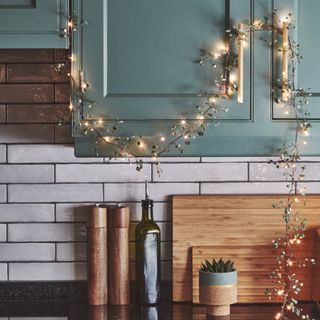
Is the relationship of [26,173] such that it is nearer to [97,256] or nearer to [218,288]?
[97,256]

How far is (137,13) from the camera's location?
207 centimetres

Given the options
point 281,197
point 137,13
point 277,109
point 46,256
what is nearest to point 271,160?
point 281,197

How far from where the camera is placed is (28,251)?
2.52 metres

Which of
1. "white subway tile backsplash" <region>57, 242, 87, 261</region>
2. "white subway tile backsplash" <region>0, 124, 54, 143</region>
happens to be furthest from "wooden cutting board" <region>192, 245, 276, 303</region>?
"white subway tile backsplash" <region>0, 124, 54, 143</region>

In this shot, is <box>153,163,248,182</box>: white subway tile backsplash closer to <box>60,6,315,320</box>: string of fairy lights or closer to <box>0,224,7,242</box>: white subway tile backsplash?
<box>60,6,315,320</box>: string of fairy lights

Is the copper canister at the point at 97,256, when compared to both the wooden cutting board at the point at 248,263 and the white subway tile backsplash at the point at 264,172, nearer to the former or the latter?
the wooden cutting board at the point at 248,263

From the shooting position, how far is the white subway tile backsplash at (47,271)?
2.52 meters

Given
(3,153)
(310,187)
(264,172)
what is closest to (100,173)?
(3,153)

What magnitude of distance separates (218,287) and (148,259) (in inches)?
10.3

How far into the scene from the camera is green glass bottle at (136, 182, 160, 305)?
94.7 inches

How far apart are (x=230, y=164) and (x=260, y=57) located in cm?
52

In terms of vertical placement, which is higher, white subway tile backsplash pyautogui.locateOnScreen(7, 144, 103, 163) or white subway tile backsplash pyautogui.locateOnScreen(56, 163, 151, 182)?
white subway tile backsplash pyautogui.locateOnScreen(7, 144, 103, 163)

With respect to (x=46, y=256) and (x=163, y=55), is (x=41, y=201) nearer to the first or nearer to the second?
(x=46, y=256)

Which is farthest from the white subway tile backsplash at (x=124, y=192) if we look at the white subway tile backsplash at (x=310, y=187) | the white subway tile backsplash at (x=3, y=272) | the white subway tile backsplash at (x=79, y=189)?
the white subway tile backsplash at (x=310, y=187)
